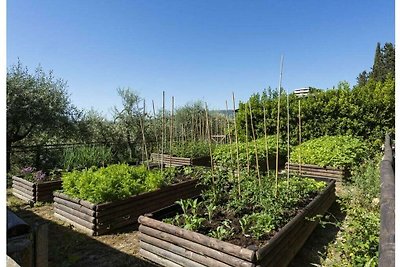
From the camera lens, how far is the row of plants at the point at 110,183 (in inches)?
160

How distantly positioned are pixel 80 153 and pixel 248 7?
19.1ft

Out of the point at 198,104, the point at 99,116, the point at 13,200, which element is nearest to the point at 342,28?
the point at 13,200

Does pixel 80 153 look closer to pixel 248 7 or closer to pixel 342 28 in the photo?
pixel 248 7

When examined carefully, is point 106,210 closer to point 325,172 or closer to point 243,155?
point 243,155

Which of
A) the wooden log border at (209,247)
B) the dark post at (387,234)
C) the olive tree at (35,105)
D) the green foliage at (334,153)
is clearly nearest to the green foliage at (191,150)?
the green foliage at (334,153)

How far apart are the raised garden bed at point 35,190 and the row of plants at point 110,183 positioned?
1.14 m

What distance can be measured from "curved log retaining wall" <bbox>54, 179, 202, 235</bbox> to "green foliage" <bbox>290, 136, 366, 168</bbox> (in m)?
3.66

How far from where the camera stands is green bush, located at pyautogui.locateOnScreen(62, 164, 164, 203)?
4051 millimetres

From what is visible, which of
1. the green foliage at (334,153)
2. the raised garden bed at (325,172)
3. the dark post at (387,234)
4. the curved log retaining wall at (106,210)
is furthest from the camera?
the green foliage at (334,153)

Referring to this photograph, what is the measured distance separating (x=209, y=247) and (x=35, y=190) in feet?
13.7

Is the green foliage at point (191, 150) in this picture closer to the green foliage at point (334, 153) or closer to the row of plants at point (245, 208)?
the green foliage at point (334, 153)

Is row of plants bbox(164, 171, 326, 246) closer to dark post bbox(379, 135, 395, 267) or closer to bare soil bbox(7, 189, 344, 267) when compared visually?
bare soil bbox(7, 189, 344, 267)

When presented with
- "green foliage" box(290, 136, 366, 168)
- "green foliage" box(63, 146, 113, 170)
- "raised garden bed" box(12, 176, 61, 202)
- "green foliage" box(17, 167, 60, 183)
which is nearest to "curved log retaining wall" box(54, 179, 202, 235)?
"raised garden bed" box(12, 176, 61, 202)

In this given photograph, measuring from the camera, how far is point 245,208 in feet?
12.5
